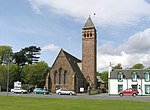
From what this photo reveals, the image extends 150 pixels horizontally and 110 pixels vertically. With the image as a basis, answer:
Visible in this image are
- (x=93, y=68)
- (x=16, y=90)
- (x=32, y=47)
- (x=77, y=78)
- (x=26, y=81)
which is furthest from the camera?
(x=32, y=47)

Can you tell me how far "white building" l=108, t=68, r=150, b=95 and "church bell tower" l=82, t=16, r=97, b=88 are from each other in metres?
18.6

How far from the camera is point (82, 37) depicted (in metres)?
90.9

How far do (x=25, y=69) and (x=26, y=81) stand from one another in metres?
5.17

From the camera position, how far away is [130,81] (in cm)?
6862

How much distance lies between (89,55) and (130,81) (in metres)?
23.0

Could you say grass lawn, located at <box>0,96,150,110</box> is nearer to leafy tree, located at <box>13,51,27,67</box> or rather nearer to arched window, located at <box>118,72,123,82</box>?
arched window, located at <box>118,72,123,82</box>

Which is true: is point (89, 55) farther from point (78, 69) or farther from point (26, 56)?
point (26, 56)

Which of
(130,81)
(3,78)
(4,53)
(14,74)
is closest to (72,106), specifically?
(130,81)

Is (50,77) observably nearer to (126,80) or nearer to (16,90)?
(16,90)

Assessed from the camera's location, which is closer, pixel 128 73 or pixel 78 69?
pixel 128 73

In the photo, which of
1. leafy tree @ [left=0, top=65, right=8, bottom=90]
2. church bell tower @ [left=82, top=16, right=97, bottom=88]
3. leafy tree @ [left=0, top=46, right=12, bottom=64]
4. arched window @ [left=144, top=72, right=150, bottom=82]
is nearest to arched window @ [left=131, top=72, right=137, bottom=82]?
arched window @ [left=144, top=72, right=150, bottom=82]

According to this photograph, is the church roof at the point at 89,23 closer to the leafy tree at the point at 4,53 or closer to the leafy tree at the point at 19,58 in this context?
the leafy tree at the point at 4,53

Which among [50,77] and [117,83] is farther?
[50,77]

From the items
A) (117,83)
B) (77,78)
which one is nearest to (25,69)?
(77,78)
